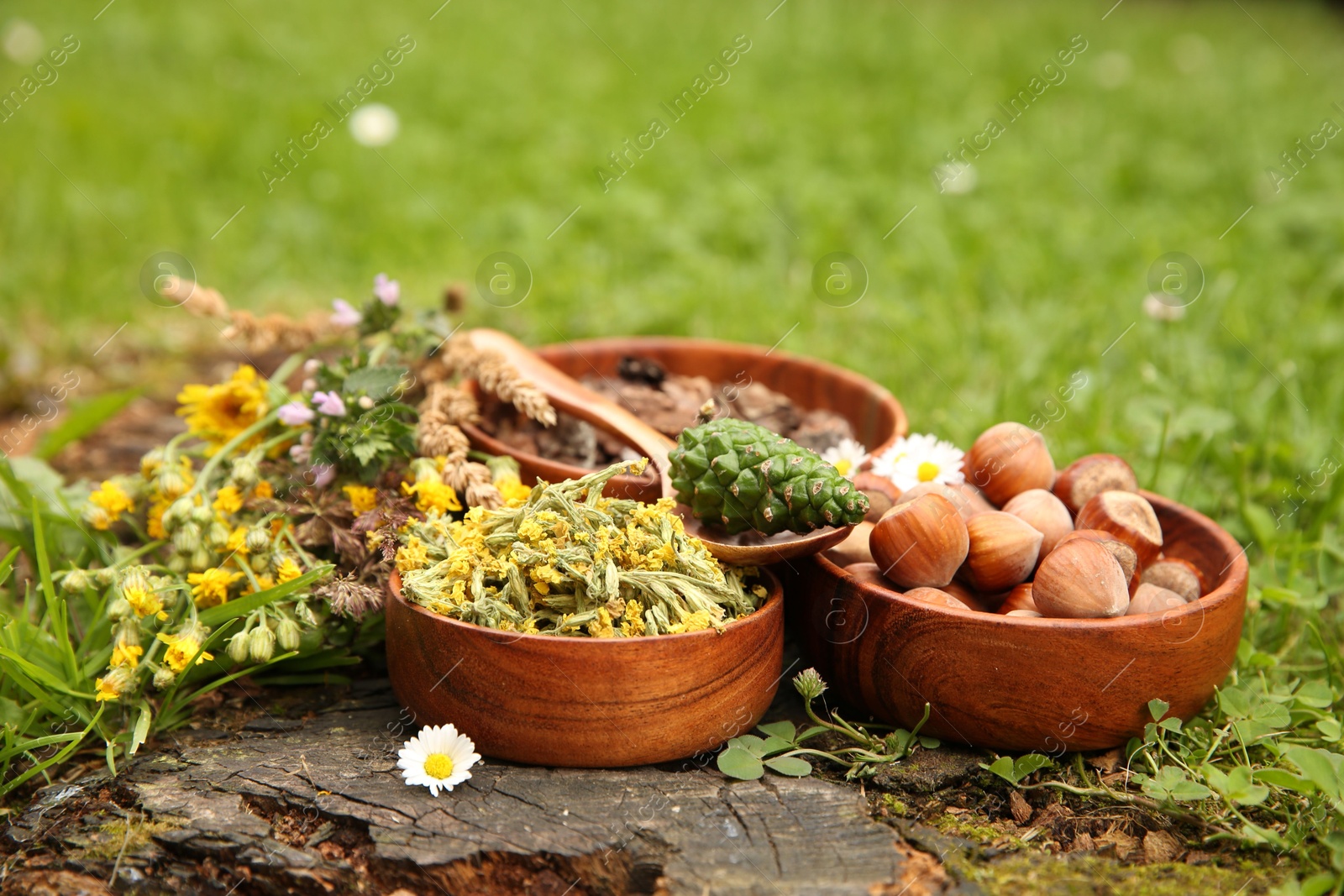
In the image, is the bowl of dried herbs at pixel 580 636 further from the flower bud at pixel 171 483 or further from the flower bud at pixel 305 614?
the flower bud at pixel 171 483

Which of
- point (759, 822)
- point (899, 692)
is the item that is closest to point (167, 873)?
point (759, 822)

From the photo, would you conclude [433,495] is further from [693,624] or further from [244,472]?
[693,624]

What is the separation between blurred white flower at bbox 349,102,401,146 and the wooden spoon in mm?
3011

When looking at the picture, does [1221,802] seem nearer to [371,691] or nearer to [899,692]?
[899,692]

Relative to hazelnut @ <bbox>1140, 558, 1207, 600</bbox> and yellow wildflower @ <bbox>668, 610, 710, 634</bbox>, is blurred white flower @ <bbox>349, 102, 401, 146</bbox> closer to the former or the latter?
yellow wildflower @ <bbox>668, 610, 710, 634</bbox>

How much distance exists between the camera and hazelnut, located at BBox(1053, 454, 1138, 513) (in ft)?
6.40

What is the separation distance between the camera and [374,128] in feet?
16.1

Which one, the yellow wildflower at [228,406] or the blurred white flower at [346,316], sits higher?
the blurred white flower at [346,316]

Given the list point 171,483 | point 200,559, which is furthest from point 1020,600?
point 171,483

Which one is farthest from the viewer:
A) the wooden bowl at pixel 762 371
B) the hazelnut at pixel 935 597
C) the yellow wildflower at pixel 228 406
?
the wooden bowl at pixel 762 371

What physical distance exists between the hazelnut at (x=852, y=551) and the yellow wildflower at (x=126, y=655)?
1.13 metres

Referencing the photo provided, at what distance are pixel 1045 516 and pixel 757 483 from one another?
20.6 inches

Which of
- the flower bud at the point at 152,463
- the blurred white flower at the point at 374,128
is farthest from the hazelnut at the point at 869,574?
the blurred white flower at the point at 374,128

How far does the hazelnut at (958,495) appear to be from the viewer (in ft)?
6.11
